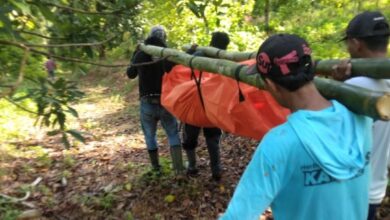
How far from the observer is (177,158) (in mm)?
5969

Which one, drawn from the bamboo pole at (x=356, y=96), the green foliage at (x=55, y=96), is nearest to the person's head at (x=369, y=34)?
the bamboo pole at (x=356, y=96)

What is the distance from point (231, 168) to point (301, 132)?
474cm

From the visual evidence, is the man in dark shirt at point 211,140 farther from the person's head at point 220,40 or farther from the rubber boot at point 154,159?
the rubber boot at point 154,159

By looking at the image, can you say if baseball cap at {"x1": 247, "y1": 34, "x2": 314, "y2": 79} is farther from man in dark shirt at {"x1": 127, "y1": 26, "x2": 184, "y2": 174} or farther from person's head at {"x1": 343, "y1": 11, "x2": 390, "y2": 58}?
man in dark shirt at {"x1": 127, "y1": 26, "x2": 184, "y2": 174}

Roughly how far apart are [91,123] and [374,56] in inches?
351

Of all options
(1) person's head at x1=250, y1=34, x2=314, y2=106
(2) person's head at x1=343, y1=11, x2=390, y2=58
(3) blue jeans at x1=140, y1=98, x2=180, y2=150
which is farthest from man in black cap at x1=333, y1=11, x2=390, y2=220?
(3) blue jeans at x1=140, y1=98, x2=180, y2=150

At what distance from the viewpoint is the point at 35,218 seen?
5543mm

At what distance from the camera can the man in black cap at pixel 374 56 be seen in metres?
2.51

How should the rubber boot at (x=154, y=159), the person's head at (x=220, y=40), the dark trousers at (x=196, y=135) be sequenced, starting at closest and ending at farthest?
the person's head at (x=220, y=40) → the dark trousers at (x=196, y=135) → the rubber boot at (x=154, y=159)

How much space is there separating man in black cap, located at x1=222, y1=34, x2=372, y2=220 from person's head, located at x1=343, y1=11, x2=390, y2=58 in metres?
0.93

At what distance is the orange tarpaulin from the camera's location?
329 centimetres

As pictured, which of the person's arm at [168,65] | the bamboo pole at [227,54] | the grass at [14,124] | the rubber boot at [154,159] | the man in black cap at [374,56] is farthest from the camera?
the grass at [14,124]

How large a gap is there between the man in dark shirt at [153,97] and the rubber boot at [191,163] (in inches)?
4.2

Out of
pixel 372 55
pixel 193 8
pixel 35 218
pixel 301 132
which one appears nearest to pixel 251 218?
pixel 301 132
